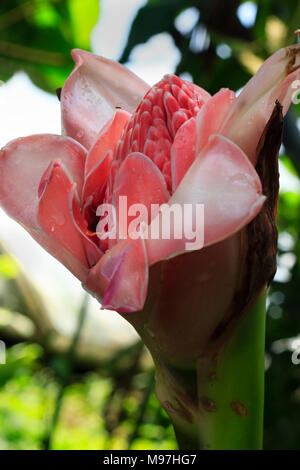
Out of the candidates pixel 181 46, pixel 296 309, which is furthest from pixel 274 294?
pixel 181 46

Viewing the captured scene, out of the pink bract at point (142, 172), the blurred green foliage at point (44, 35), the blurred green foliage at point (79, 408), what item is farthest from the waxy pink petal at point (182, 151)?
the blurred green foliage at point (44, 35)

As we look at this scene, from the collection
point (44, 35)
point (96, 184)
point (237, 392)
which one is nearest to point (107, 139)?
point (96, 184)

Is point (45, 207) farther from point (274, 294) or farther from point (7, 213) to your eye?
point (274, 294)

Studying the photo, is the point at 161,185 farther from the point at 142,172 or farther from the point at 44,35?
the point at 44,35

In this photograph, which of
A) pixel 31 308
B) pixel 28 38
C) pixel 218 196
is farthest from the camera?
pixel 31 308

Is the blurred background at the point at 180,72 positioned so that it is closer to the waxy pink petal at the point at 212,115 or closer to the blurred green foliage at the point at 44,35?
the blurred green foliage at the point at 44,35

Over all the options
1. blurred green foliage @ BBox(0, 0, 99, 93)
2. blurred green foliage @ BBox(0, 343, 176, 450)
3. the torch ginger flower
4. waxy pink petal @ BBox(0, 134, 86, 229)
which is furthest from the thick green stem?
blurred green foliage @ BBox(0, 0, 99, 93)

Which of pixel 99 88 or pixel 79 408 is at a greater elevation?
pixel 99 88
